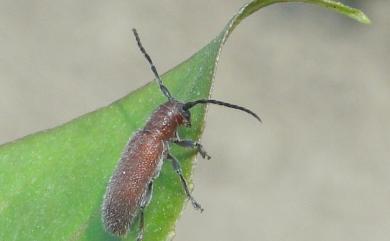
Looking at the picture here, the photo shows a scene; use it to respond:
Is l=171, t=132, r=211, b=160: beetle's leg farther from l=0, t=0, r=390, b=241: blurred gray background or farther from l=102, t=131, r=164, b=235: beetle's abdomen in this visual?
l=0, t=0, r=390, b=241: blurred gray background

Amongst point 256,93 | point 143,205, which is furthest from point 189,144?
point 256,93

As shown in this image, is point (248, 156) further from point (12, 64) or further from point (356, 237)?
point (12, 64)

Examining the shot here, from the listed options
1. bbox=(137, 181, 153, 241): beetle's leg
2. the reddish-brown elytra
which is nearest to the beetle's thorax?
the reddish-brown elytra

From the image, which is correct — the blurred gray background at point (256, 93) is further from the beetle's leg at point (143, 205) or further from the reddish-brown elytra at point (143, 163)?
the beetle's leg at point (143, 205)

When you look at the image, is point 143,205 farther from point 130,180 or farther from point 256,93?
point 256,93

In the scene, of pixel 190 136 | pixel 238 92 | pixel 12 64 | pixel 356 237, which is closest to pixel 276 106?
pixel 238 92

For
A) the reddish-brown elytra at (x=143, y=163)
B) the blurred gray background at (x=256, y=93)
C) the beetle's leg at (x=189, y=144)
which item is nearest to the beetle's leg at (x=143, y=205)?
the reddish-brown elytra at (x=143, y=163)
